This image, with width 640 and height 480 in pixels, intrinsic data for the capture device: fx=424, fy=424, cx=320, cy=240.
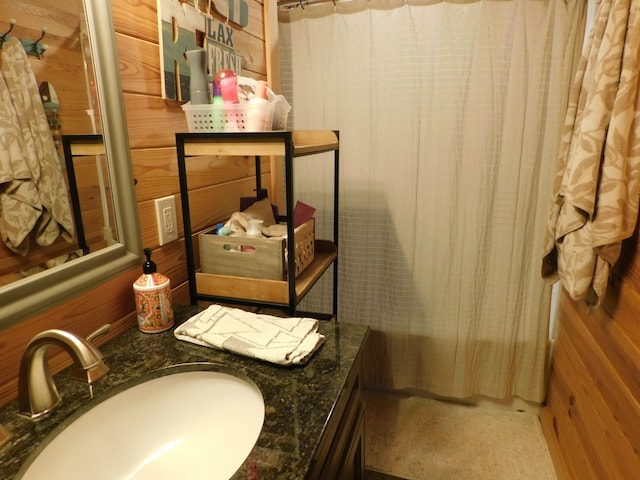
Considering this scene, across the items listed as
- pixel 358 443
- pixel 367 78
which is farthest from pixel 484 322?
pixel 367 78

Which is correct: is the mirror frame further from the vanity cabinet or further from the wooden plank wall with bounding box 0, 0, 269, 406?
the vanity cabinet

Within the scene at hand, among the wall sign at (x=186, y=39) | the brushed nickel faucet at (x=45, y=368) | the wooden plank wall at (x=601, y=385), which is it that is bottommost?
the wooden plank wall at (x=601, y=385)

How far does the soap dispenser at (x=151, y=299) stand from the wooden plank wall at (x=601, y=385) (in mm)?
1141

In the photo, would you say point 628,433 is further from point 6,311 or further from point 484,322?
point 6,311

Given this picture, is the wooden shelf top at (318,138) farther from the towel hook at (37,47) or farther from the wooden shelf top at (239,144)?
the towel hook at (37,47)

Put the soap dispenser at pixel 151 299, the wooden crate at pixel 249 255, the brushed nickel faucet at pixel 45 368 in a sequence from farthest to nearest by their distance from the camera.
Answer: the wooden crate at pixel 249 255 < the soap dispenser at pixel 151 299 < the brushed nickel faucet at pixel 45 368

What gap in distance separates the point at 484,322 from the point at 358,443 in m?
1.00

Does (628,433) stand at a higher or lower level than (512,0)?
lower

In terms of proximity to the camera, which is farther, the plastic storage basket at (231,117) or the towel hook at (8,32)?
the plastic storage basket at (231,117)

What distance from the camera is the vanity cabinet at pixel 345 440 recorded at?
30.0 inches

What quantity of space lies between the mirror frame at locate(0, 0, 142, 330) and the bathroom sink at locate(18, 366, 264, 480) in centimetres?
23

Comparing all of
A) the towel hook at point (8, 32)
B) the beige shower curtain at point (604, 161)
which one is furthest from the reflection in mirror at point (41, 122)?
the beige shower curtain at point (604, 161)

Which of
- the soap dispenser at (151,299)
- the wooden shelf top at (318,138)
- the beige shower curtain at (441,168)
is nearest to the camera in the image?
the soap dispenser at (151,299)

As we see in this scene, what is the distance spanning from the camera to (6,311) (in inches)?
29.1
